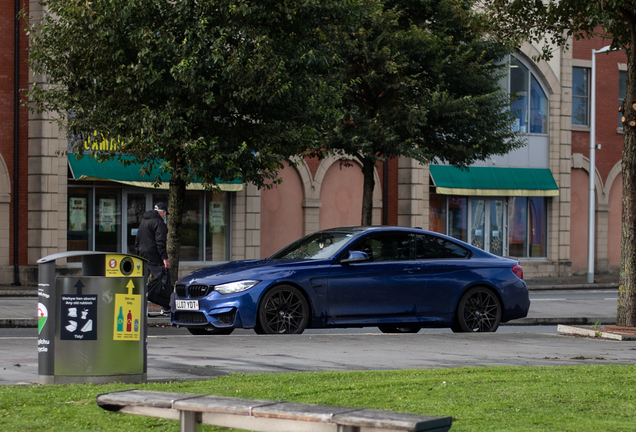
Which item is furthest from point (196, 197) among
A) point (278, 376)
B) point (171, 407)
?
point (171, 407)

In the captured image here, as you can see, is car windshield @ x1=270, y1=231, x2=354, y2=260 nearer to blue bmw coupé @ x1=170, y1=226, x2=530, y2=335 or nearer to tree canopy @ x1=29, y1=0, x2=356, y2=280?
blue bmw coupé @ x1=170, y1=226, x2=530, y2=335

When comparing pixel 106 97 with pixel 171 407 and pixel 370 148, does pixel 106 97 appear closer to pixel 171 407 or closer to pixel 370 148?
pixel 370 148

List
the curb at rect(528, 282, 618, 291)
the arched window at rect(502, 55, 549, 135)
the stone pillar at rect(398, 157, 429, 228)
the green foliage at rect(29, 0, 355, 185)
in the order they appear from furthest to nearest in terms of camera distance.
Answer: the arched window at rect(502, 55, 549, 135), the stone pillar at rect(398, 157, 429, 228), the curb at rect(528, 282, 618, 291), the green foliage at rect(29, 0, 355, 185)

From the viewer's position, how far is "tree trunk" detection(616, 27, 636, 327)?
12.9 m

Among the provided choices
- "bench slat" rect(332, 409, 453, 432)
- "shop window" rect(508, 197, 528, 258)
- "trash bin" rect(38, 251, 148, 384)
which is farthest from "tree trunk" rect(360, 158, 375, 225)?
"bench slat" rect(332, 409, 453, 432)

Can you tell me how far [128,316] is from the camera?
23.6 ft

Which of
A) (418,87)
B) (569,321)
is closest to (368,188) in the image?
(418,87)

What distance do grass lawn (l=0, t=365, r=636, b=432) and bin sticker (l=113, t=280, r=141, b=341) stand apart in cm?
41

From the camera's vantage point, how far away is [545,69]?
32.6 meters

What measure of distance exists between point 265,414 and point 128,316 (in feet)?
10.8

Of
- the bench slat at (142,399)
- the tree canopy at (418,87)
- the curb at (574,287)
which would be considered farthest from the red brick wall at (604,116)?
the bench slat at (142,399)

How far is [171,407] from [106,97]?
12.2 metres

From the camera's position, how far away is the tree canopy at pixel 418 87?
21234mm

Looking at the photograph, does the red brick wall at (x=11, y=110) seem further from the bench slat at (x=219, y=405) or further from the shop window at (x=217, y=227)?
the bench slat at (x=219, y=405)
